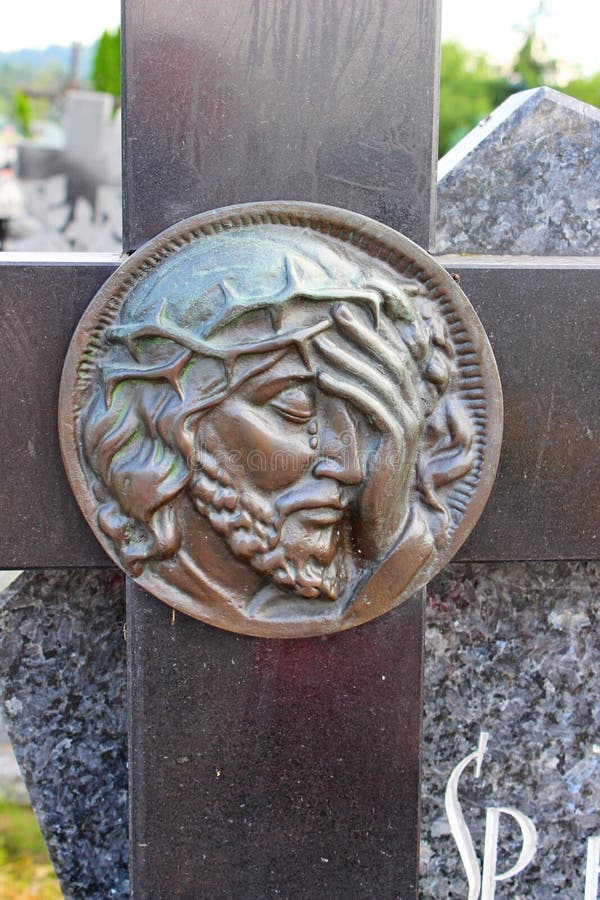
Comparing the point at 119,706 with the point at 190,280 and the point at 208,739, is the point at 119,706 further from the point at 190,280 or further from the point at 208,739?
the point at 190,280

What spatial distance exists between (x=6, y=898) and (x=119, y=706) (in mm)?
1365

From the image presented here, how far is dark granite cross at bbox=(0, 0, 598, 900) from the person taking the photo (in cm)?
173

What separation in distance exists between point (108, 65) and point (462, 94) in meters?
11.6

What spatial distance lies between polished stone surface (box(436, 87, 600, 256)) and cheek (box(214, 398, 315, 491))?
0.65m

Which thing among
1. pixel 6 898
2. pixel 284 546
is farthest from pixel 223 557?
pixel 6 898

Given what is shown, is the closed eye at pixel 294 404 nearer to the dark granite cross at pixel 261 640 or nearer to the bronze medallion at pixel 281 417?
the bronze medallion at pixel 281 417

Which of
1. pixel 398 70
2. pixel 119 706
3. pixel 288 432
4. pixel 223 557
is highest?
pixel 398 70

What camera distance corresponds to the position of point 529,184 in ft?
6.70

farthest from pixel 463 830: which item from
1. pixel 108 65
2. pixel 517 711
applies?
pixel 108 65

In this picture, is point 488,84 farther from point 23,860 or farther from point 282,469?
point 282,469

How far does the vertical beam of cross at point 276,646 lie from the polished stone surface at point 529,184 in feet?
0.90

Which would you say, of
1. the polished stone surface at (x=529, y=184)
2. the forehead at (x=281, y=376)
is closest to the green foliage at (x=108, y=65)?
the polished stone surface at (x=529, y=184)

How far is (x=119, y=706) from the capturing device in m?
2.09

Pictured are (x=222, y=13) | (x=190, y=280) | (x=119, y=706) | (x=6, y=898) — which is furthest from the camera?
(x=6, y=898)
